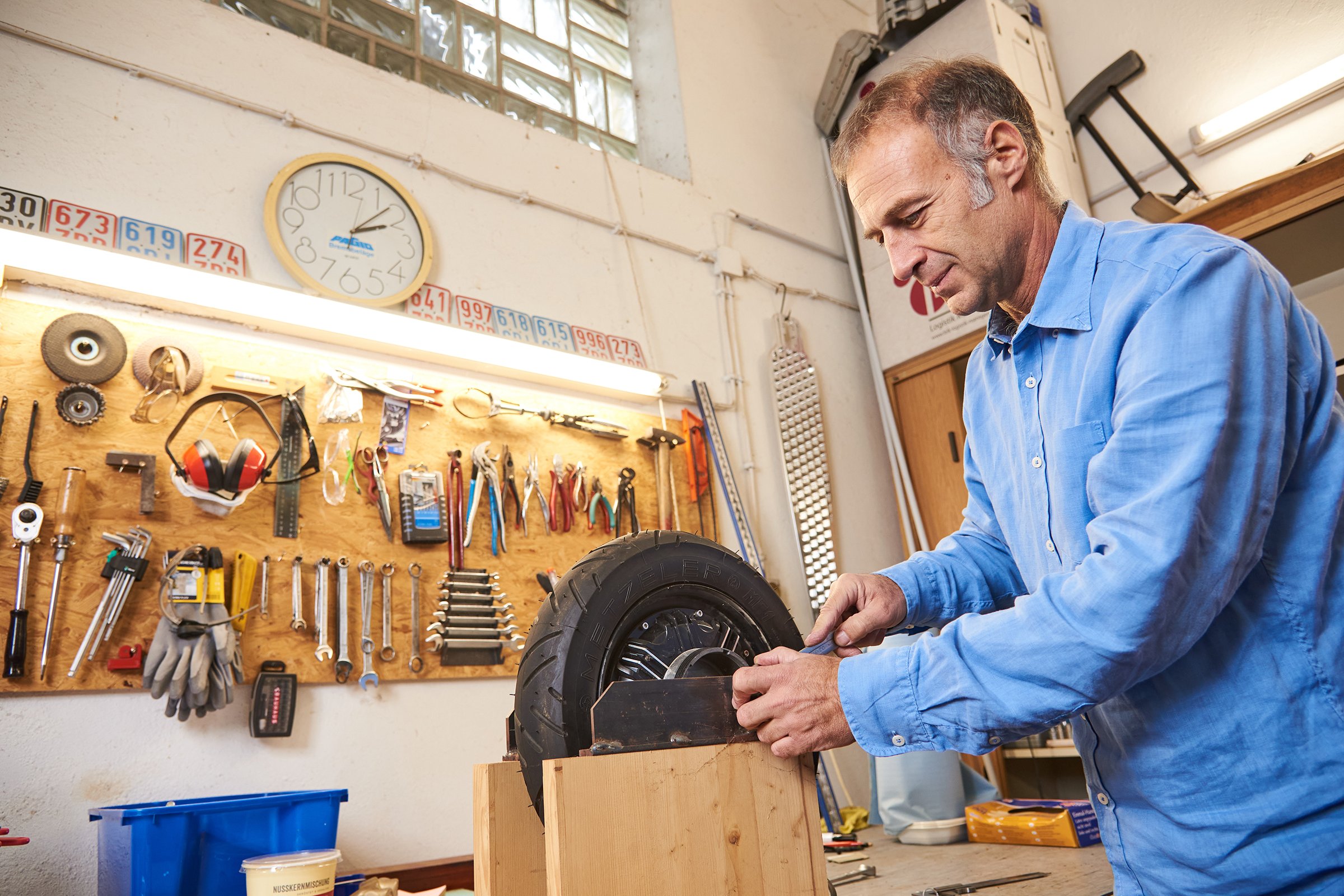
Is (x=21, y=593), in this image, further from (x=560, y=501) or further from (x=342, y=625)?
(x=560, y=501)

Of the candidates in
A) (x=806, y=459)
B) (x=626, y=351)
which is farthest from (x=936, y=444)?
(x=626, y=351)

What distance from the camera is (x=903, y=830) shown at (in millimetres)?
2324

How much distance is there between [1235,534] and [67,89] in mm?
2734

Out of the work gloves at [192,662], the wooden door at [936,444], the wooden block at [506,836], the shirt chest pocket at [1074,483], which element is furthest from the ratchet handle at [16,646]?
the wooden door at [936,444]

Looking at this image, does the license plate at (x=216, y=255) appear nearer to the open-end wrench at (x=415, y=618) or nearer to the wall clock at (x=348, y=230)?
the wall clock at (x=348, y=230)

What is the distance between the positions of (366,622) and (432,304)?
100 cm

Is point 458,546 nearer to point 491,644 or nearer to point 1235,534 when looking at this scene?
point 491,644

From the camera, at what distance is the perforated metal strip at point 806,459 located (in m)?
3.36

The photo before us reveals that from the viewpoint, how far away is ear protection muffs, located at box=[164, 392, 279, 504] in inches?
81.9

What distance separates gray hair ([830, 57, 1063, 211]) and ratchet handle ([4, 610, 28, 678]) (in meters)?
1.95

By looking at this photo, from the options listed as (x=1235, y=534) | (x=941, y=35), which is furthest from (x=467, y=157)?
(x=1235, y=534)

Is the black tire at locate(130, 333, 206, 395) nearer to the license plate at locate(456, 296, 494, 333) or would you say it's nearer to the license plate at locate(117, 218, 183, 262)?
the license plate at locate(117, 218, 183, 262)

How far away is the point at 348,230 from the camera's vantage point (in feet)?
8.50

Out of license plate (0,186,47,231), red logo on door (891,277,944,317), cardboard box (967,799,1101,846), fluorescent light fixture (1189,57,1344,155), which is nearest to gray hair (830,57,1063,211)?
cardboard box (967,799,1101,846)
